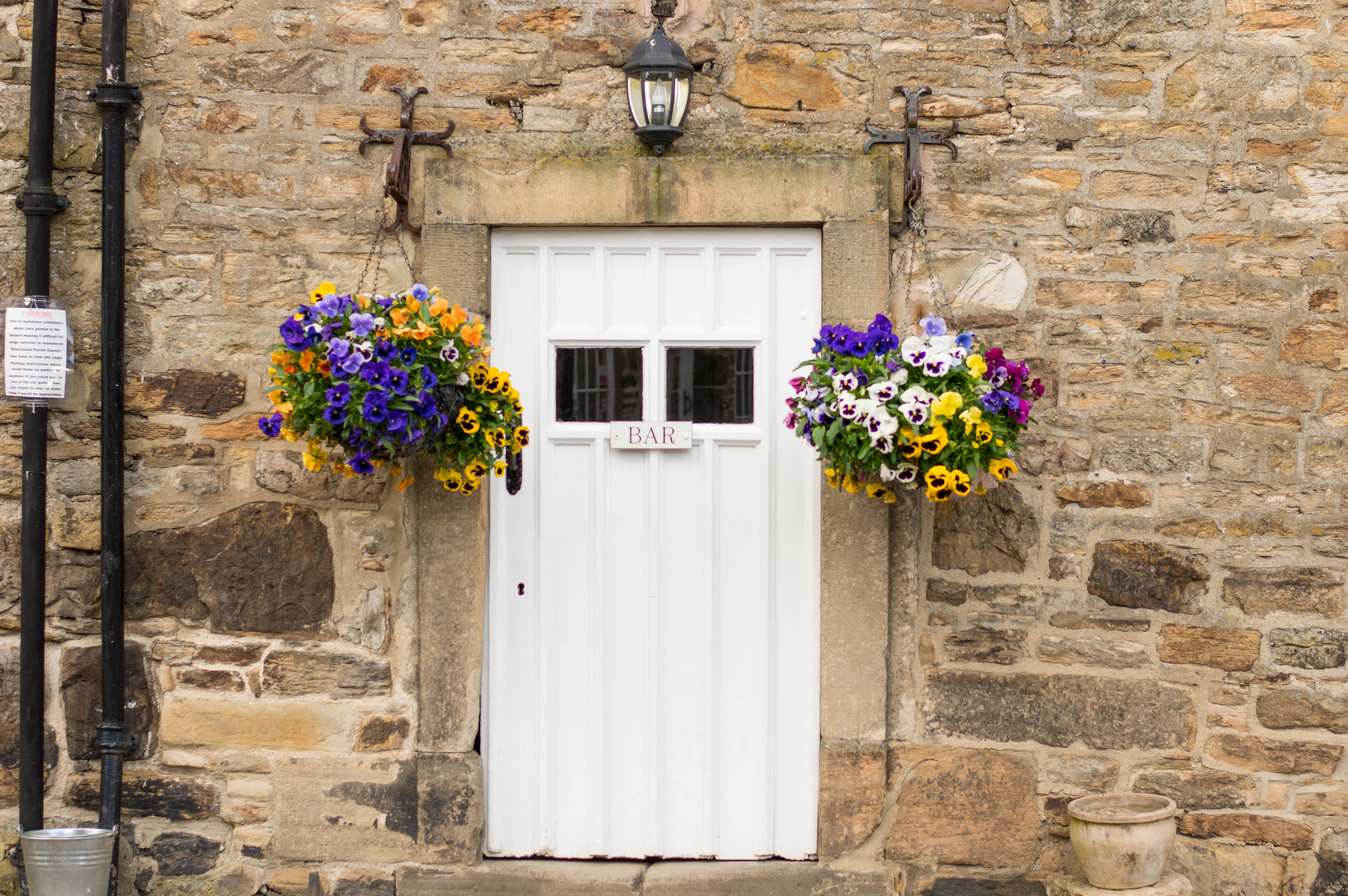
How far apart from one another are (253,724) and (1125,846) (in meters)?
2.64

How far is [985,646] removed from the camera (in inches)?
130

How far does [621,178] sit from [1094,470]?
5.63 ft

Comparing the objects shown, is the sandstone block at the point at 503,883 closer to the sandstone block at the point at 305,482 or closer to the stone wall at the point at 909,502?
the stone wall at the point at 909,502

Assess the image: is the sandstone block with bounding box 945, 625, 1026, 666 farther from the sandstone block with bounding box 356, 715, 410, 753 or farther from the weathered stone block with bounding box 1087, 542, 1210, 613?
the sandstone block with bounding box 356, 715, 410, 753

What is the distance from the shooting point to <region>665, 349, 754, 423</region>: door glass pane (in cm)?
340

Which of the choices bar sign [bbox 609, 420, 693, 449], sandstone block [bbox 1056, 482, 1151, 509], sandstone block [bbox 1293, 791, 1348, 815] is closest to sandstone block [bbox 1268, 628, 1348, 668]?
sandstone block [bbox 1293, 791, 1348, 815]

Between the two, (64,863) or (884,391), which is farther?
(64,863)

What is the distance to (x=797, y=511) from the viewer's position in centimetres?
339

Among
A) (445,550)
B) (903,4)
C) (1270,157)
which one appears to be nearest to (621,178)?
(903,4)

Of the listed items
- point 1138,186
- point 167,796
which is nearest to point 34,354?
point 167,796

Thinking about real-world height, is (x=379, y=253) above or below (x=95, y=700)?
above

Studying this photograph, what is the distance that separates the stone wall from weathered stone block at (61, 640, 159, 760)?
11 mm

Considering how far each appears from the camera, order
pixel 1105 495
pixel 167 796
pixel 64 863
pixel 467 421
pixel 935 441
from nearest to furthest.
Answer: pixel 935 441 → pixel 467 421 → pixel 64 863 → pixel 1105 495 → pixel 167 796

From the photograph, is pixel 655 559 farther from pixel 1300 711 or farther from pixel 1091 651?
pixel 1300 711
